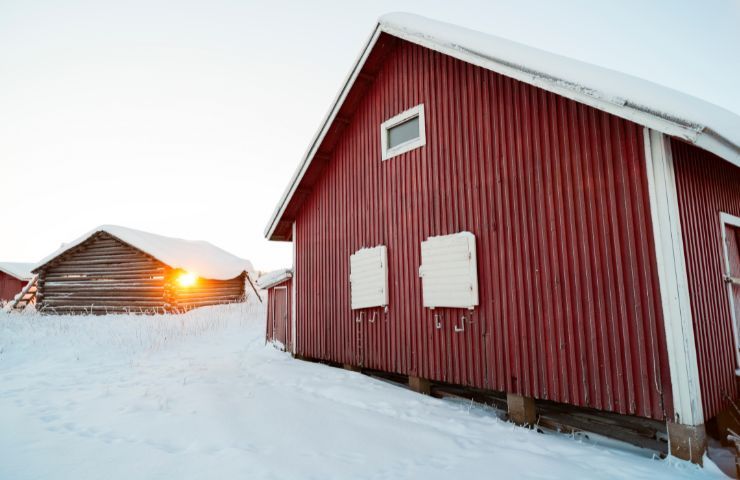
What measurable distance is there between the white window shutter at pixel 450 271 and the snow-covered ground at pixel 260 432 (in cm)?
169

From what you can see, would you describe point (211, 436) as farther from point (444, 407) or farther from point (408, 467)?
point (444, 407)

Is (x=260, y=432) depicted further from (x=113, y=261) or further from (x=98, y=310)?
(x=113, y=261)

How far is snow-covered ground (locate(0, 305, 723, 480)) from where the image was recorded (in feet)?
12.4

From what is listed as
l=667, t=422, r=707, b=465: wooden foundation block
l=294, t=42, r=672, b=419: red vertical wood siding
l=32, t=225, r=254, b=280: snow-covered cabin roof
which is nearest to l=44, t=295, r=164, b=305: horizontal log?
l=32, t=225, r=254, b=280: snow-covered cabin roof

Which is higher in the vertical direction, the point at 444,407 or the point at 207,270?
the point at 207,270

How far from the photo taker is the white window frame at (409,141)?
295 inches

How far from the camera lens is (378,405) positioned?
620 cm

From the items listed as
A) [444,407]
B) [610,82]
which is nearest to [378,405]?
[444,407]

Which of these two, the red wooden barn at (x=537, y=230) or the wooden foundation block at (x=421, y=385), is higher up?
the red wooden barn at (x=537, y=230)

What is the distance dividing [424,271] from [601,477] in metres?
3.83

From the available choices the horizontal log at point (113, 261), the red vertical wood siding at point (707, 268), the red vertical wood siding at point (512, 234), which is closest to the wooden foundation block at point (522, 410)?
the red vertical wood siding at point (512, 234)

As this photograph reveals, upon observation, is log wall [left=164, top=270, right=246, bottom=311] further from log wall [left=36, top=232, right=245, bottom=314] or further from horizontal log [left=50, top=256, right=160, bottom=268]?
horizontal log [left=50, top=256, right=160, bottom=268]

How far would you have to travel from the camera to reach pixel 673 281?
14.4ft

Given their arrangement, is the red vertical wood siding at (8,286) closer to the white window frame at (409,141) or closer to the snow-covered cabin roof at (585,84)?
the white window frame at (409,141)
